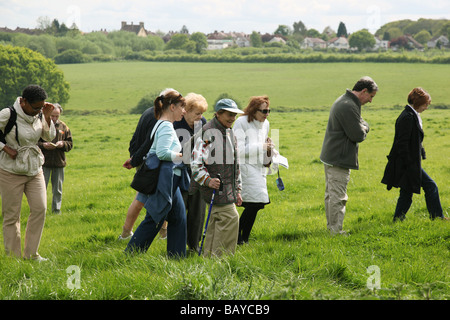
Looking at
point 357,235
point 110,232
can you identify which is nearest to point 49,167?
point 110,232

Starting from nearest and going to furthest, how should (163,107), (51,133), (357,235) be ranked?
(163,107), (51,133), (357,235)

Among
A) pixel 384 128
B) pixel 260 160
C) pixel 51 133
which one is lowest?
pixel 384 128

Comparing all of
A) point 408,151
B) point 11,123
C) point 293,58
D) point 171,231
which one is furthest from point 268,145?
point 293,58

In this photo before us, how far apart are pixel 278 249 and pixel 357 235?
155cm

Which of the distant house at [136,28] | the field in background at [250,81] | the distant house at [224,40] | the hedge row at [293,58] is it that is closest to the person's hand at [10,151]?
the field in background at [250,81]

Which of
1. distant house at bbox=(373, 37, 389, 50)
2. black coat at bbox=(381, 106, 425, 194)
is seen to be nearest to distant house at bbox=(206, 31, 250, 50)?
distant house at bbox=(373, 37, 389, 50)

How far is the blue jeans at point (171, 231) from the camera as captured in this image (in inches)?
219

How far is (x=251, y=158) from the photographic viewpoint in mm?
6379

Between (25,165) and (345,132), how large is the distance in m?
4.44

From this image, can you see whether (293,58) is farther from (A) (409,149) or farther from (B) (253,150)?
(B) (253,150)

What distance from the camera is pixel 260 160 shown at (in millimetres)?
6426
